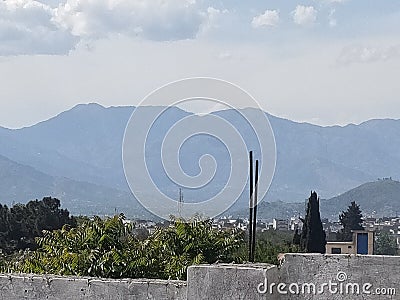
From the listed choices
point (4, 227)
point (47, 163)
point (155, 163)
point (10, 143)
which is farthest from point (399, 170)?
point (155, 163)

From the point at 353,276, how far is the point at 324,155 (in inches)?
5096

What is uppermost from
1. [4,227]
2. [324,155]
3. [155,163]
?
[324,155]

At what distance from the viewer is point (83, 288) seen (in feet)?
19.8

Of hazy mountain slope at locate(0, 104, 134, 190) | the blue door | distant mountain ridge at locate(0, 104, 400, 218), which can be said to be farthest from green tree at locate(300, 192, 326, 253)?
hazy mountain slope at locate(0, 104, 134, 190)

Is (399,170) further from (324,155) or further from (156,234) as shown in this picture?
(156,234)

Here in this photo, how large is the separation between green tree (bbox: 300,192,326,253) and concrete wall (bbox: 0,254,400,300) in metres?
18.0

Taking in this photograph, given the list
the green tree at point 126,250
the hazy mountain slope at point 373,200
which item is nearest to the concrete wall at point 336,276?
the green tree at point 126,250

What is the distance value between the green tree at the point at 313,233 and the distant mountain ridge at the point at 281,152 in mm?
44621

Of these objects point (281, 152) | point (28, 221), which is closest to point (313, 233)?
point (28, 221)

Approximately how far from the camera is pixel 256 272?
18.8 feet

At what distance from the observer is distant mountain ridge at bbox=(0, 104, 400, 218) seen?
9394 cm

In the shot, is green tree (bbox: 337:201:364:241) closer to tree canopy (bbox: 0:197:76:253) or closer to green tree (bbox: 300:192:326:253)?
green tree (bbox: 300:192:326:253)

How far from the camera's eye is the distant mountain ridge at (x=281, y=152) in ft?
308

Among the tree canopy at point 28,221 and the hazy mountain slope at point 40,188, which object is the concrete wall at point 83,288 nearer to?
the tree canopy at point 28,221
